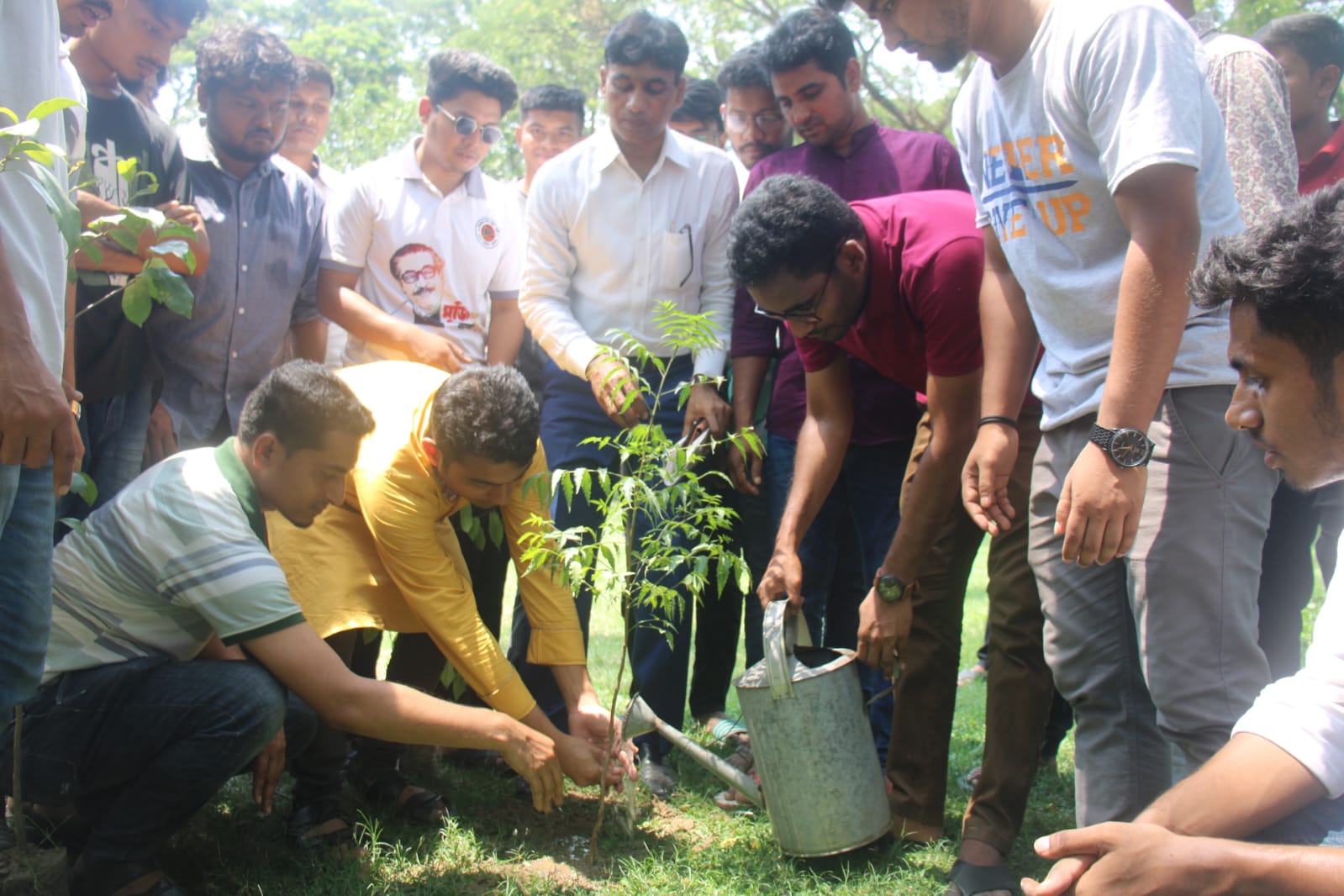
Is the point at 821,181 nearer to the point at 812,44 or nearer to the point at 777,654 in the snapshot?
the point at 812,44

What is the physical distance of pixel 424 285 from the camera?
4.63 meters

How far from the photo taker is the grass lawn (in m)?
3.10

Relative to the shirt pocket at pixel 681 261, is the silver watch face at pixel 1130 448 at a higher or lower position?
lower

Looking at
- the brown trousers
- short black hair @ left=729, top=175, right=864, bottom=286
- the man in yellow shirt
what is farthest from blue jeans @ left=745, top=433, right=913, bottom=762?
the man in yellow shirt

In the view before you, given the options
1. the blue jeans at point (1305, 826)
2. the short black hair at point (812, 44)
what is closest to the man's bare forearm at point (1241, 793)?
the blue jeans at point (1305, 826)

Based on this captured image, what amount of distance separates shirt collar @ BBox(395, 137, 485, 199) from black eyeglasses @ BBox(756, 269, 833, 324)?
1.86 meters

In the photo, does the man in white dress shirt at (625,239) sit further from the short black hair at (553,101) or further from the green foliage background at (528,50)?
the green foliage background at (528,50)

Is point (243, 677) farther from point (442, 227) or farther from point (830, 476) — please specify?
point (442, 227)

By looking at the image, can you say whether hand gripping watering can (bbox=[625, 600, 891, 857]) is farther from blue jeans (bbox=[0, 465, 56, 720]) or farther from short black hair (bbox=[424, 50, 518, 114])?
short black hair (bbox=[424, 50, 518, 114])

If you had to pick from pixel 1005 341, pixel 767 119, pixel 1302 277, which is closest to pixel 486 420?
pixel 1005 341

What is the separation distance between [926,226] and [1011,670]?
4.19 feet

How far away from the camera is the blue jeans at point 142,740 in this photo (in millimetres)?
2867

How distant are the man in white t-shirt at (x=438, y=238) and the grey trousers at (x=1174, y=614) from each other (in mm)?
2664

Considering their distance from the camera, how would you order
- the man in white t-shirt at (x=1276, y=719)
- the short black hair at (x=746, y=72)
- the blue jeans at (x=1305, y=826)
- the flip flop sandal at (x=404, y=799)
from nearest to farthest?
the man in white t-shirt at (x=1276, y=719) < the blue jeans at (x=1305, y=826) < the flip flop sandal at (x=404, y=799) < the short black hair at (x=746, y=72)
